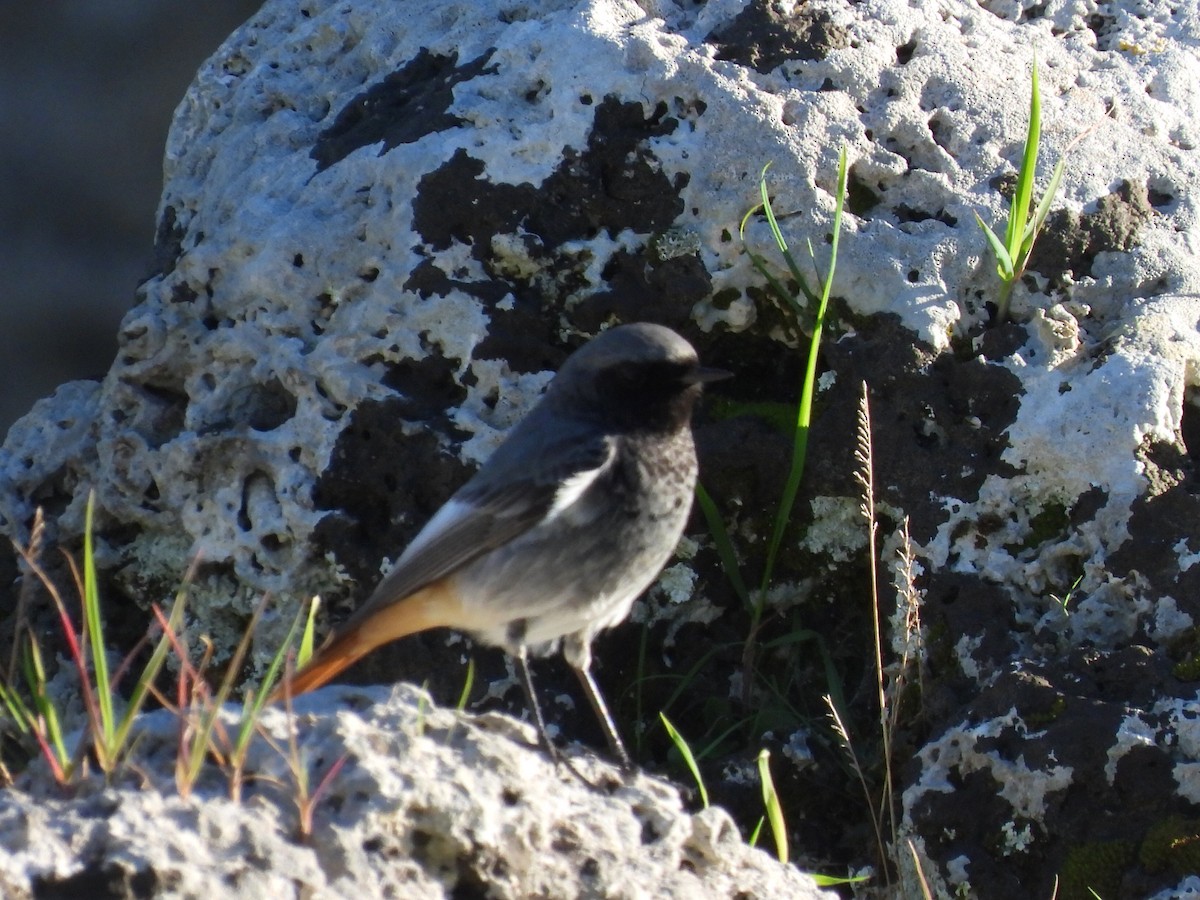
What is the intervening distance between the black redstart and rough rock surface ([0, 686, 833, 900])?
67 cm

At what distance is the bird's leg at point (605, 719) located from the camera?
3971mm

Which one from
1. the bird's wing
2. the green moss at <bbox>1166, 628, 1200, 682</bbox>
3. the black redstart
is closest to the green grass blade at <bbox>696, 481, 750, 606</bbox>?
the black redstart

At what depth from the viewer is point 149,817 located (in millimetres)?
2578

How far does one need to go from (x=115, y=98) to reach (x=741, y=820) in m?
6.79

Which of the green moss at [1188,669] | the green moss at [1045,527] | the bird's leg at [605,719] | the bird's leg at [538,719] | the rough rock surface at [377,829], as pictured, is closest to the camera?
the rough rock surface at [377,829]

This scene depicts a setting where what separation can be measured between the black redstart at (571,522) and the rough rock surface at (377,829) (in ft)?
2.21

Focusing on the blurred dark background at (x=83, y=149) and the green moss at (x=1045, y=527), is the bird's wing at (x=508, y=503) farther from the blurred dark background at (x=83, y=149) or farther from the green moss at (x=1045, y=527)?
the blurred dark background at (x=83, y=149)

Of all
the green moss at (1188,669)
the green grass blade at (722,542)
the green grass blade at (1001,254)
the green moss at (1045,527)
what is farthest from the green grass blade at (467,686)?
the green grass blade at (1001,254)

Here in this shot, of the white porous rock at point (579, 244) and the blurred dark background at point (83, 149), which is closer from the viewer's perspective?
the white porous rock at point (579, 244)

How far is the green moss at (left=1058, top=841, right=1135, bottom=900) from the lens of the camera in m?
3.52

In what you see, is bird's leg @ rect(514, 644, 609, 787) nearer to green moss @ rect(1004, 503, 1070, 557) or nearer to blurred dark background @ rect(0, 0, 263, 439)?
green moss @ rect(1004, 503, 1070, 557)

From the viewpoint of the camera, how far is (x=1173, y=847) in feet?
11.4

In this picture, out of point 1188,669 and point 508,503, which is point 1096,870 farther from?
point 508,503

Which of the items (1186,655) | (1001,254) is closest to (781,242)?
(1001,254)
